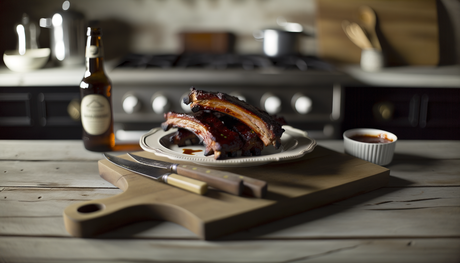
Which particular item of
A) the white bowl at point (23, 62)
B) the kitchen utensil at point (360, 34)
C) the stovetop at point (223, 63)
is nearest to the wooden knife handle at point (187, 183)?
the stovetop at point (223, 63)

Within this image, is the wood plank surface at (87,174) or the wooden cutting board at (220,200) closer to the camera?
the wooden cutting board at (220,200)

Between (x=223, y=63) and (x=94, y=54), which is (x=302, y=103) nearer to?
(x=223, y=63)

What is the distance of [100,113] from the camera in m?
1.04

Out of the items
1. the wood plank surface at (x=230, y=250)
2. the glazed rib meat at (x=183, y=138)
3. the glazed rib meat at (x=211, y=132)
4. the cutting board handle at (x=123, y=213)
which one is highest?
the glazed rib meat at (x=211, y=132)

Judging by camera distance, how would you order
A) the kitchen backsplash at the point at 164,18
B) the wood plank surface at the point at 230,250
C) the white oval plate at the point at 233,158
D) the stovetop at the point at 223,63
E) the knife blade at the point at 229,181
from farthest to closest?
the kitchen backsplash at the point at 164,18, the stovetop at the point at 223,63, the white oval plate at the point at 233,158, the knife blade at the point at 229,181, the wood plank surface at the point at 230,250

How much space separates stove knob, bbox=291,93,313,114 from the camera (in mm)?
1763

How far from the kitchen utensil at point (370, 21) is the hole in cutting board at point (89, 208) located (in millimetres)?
1966

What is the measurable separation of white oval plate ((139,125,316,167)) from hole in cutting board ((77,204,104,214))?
0.69ft

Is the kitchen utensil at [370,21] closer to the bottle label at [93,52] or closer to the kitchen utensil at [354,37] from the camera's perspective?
the kitchen utensil at [354,37]

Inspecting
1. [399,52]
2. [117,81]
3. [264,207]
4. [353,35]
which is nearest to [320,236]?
[264,207]

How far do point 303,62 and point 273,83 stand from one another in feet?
0.96

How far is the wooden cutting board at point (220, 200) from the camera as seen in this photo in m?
0.62

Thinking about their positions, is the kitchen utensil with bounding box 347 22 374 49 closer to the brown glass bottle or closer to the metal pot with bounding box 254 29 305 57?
the metal pot with bounding box 254 29 305 57

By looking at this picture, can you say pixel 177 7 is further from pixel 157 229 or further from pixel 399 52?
pixel 157 229
